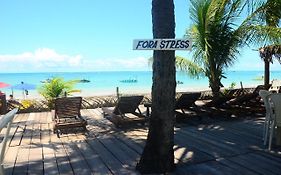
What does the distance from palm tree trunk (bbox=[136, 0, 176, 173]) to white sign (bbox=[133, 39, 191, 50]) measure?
100 millimetres

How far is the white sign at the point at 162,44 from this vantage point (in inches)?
157

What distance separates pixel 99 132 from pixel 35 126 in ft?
6.39

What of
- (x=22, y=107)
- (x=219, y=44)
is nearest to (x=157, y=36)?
(x=219, y=44)

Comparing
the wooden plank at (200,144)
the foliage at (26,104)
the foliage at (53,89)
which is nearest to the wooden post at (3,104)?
the foliage at (26,104)

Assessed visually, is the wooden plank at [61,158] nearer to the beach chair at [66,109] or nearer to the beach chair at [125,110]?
the beach chair at [66,109]

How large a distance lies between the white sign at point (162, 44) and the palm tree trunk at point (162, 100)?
100 mm

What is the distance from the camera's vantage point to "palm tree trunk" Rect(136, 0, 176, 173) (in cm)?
409

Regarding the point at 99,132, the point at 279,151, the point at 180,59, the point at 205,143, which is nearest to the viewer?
the point at 279,151

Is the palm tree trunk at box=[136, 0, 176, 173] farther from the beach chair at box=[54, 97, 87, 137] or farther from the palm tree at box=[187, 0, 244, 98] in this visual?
the palm tree at box=[187, 0, 244, 98]

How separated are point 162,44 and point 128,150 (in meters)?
2.26

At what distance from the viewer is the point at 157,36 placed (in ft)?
13.5

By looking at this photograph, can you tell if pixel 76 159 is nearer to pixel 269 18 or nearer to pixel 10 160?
pixel 10 160

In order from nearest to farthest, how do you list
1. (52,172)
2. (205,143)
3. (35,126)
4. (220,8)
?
(52,172)
(205,143)
(35,126)
(220,8)

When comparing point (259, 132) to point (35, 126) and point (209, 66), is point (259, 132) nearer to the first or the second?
point (209, 66)
